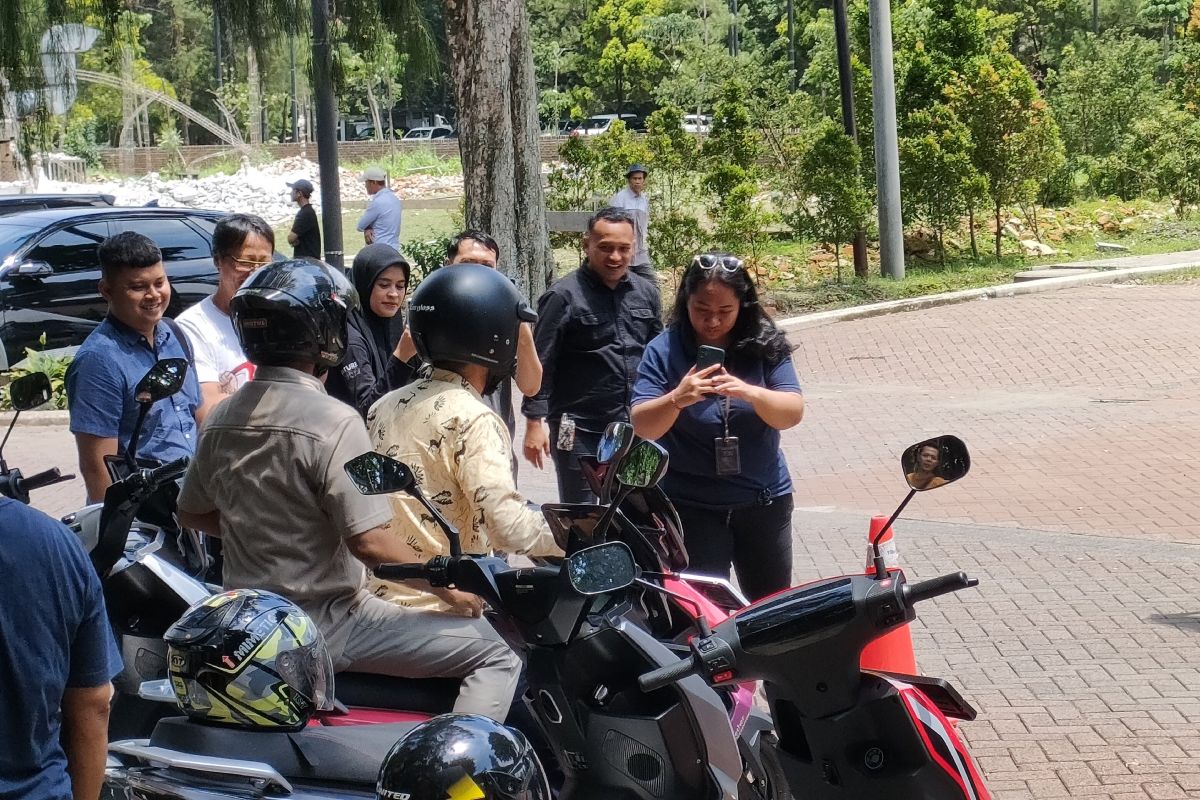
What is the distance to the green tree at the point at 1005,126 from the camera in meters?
20.8

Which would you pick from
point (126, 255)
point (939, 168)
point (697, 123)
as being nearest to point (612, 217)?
point (126, 255)

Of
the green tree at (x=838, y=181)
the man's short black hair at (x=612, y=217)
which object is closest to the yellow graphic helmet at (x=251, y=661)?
the man's short black hair at (x=612, y=217)

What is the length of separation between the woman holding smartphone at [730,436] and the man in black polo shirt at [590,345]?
1.50 meters

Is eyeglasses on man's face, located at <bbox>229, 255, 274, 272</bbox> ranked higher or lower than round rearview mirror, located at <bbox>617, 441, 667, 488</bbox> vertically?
higher

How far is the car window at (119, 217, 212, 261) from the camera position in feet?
47.3

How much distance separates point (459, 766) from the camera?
223 centimetres

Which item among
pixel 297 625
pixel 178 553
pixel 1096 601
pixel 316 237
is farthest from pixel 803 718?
pixel 316 237

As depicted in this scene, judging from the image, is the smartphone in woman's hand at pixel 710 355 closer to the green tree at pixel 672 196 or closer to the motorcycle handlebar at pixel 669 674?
the motorcycle handlebar at pixel 669 674

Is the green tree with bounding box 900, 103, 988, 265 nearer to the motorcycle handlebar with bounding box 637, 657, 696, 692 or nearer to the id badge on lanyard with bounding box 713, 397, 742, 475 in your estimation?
the id badge on lanyard with bounding box 713, 397, 742, 475

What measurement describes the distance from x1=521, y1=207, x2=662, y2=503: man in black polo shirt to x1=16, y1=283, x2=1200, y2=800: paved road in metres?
1.76

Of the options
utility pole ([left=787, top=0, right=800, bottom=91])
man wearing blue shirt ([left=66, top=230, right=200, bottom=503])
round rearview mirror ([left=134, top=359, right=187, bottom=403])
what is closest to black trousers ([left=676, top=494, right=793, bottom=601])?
round rearview mirror ([left=134, top=359, right=187, bottom=403])

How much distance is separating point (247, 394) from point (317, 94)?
835 centimetres

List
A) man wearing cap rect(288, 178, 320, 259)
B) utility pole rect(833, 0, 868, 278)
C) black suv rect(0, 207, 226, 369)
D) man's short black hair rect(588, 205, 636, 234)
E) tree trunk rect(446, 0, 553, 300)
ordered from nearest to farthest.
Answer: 1. man's short black hair rect(588, 205, 636, 234)
2. tree trunk rect(446, 0, 553, 300)
3. black suv rect(0, 207, 226, 369)
4. man wearing cap rect(288, 178, 320, 259)
5. utility pole rect(833, 0, 868, 278)

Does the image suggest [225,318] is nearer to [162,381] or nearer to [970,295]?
[162,381]
